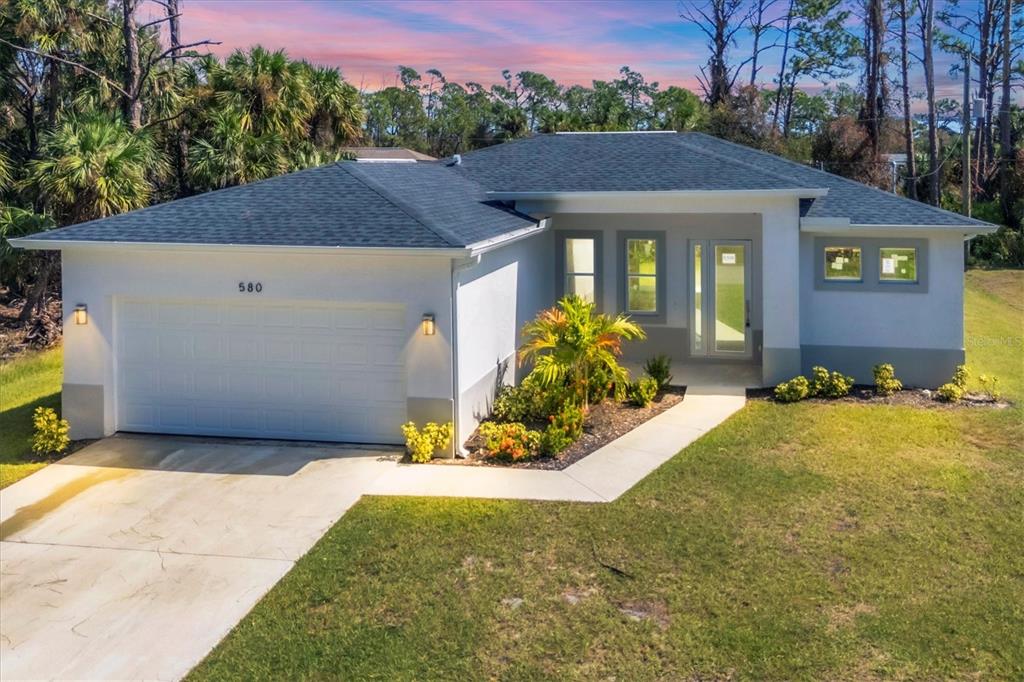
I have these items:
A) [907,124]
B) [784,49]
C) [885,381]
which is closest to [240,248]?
[885,381]

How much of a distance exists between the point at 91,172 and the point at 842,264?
14.1 m

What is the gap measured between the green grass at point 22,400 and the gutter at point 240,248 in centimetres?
281

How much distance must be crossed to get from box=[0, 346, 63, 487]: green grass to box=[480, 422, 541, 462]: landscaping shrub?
581 centimetres

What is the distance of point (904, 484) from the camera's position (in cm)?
1077

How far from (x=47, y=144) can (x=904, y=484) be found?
17107 millimetres

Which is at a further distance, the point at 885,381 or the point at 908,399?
the point at 885,381

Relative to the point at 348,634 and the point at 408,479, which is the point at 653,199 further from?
the point at 348,634

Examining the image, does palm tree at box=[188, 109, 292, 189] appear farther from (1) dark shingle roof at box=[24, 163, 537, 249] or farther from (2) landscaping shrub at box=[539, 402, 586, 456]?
(2) landscaping shrub at box=[539, 402, 586, 456]

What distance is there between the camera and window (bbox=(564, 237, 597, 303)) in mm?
17734

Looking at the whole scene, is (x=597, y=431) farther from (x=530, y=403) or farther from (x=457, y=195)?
(x=457, y=195)

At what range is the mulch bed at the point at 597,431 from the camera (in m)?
12.0

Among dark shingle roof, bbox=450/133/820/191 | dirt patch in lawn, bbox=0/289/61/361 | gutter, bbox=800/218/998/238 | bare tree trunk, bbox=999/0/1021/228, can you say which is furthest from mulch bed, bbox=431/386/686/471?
bare tree trunk, bbox=999/0/1021/228

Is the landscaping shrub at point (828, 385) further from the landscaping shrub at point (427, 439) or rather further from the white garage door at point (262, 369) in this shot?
the white garage door at point (262, 369)

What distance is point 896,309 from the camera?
15.7 meters
